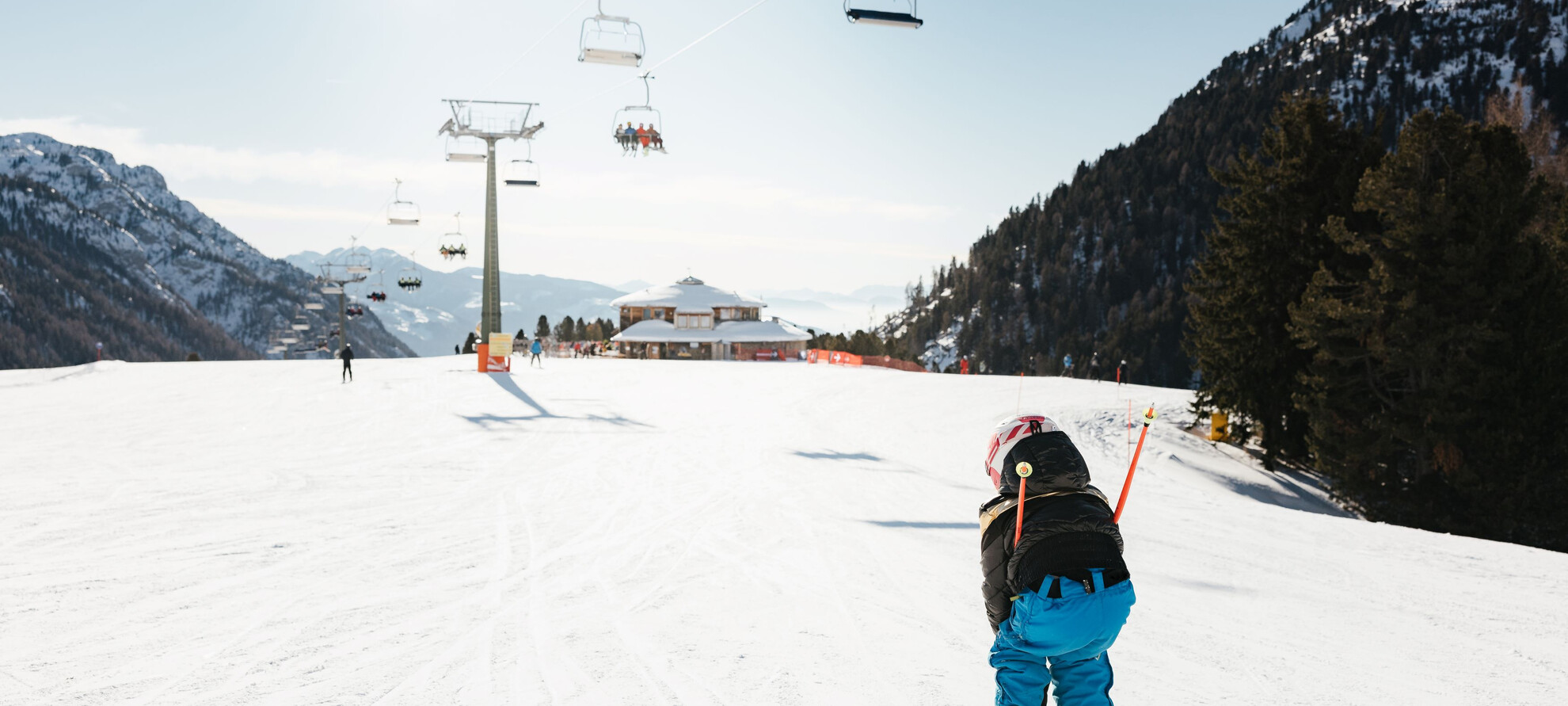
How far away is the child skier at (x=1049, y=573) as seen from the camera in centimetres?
326

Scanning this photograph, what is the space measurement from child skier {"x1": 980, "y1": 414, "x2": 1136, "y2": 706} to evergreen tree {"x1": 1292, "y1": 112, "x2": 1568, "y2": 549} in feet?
71.6

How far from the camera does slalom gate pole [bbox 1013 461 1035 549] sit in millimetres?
3299

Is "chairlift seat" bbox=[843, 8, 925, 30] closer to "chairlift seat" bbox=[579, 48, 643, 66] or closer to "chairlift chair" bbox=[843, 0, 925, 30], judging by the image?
"chairlift chair" bbox=[843, 0, 925, 30]

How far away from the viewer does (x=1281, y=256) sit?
25734 mm

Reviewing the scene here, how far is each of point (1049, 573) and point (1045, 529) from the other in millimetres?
168

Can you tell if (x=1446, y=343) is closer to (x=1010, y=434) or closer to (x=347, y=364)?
(x=1010, y=434)

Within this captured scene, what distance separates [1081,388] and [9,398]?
107 ft

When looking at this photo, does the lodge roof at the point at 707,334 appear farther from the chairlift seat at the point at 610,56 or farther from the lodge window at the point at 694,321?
the chairlift seat at the point at 610,56

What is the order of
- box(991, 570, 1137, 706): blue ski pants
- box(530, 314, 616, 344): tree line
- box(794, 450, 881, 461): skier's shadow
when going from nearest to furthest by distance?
box(991, 570, 1137, 706): blue ski pants < box(794, 450, 881, 461): skier's shadow < box(530, 314, 616, 344): tree line

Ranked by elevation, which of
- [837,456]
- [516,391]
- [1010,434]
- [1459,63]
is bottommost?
[837,456]

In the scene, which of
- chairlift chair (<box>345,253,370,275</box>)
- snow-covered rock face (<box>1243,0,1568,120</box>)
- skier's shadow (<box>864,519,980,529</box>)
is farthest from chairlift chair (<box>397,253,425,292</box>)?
snow-covered rock face (<box>1243,0,1568,120</box>)

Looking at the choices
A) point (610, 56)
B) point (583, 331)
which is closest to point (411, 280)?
point (610, 56)

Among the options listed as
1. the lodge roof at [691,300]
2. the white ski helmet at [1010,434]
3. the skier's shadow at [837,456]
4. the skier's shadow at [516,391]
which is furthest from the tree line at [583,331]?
the white ski helmet at [1010,434]

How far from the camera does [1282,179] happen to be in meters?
25.4
